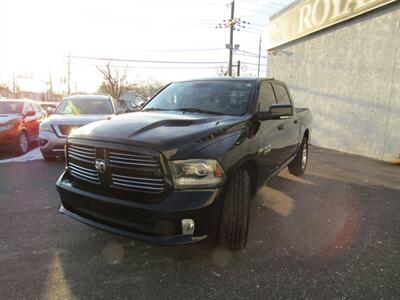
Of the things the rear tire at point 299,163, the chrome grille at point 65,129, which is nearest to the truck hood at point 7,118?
the chrome grille at point 65,129

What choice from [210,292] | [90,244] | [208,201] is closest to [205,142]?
[208,201]

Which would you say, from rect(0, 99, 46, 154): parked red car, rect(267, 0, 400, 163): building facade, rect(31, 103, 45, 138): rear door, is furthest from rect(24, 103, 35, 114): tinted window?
rect(267, 0, 400, 163): building facade

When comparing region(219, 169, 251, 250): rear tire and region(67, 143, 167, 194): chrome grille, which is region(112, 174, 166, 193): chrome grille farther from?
region(219, 169, 251, 250): rear tire

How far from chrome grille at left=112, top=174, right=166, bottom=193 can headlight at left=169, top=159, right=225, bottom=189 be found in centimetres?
13

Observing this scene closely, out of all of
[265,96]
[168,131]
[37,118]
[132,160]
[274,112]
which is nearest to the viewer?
[132,160]

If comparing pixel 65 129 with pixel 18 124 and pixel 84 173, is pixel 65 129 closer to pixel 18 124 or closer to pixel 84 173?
pixel 18 124

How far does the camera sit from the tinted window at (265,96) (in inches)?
143

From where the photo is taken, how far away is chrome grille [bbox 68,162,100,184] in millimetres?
2609

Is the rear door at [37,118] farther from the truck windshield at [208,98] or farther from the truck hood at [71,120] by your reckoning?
the truck windshield at [208,98]

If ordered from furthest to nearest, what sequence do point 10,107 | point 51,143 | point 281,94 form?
1. point 10,107
2. point 51,143
3. point 281,94

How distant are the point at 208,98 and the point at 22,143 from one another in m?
6.44

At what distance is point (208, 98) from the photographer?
371 cm

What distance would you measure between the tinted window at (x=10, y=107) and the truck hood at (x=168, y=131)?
261 inches

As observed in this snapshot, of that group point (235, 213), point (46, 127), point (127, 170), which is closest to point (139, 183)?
point (127, 170)
